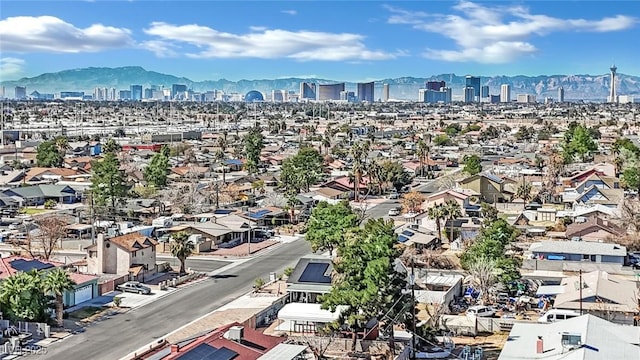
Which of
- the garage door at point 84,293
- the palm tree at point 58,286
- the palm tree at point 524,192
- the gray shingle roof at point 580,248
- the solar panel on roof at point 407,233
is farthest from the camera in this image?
the palm tree at point 524,192

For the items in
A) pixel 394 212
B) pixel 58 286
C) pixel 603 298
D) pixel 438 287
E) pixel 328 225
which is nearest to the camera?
pixel 58 286

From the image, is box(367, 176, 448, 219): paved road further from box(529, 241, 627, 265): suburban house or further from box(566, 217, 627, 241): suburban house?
box(529, 241, 627, 265): suburban house

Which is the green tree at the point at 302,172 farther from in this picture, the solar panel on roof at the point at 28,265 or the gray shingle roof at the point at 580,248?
the solar panel on roof at the point at 28,265

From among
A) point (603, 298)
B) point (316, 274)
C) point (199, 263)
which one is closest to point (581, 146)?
point (199, 263)

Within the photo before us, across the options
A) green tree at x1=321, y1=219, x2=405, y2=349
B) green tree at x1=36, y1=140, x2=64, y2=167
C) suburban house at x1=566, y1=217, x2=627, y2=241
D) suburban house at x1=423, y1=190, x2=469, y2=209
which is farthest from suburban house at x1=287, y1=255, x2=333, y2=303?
green tree at x1=36, y1=140, x2=64, y2=167

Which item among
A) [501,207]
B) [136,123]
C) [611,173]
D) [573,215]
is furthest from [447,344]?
[136,123]

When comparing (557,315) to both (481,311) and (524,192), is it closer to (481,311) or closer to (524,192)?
(481,311)

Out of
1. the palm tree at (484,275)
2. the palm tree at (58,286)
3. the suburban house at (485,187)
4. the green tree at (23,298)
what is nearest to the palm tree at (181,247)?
the palm tree at (58,286)
